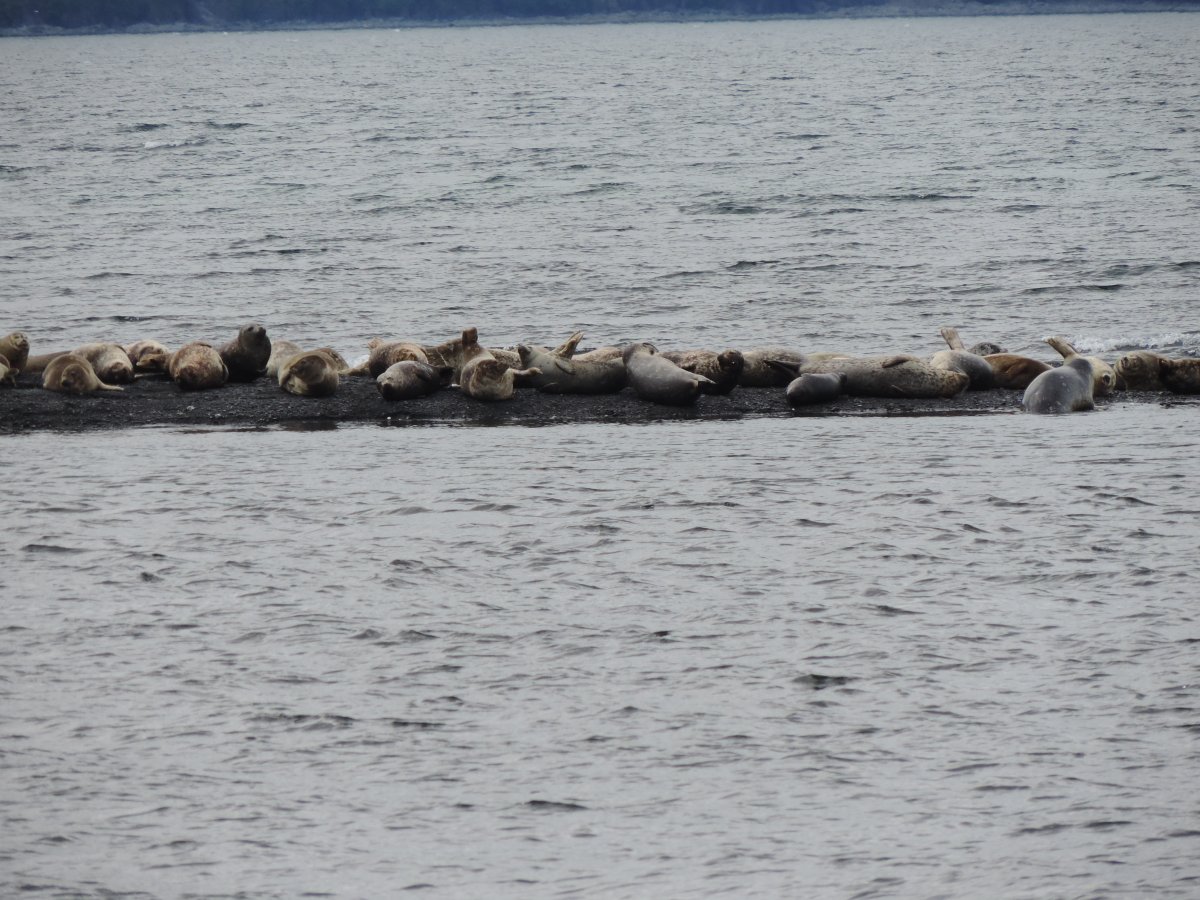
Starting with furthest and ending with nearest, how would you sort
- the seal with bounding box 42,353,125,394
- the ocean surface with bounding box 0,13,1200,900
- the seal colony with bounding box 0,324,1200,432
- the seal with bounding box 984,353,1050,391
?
the seal with bounding box 984,353,1050,391 < the seal with bounding box 42,353,125,394 < the seal colony with bounding box 0,324,1200,432 < the ocean surface with bounding box 0,13,1200,900

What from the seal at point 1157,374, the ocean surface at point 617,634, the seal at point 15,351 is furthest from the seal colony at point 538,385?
the ocean surface at point 617,634

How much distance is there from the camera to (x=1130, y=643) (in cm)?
847

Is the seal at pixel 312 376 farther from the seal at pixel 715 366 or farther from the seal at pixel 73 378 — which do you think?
the seal at pixel 715 366

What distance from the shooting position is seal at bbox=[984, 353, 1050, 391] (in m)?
15.2

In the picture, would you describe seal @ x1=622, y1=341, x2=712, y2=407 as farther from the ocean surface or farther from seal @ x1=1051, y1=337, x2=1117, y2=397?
seal @ x1=1051, y1=337, x2=1117, y2=397

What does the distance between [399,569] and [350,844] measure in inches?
135

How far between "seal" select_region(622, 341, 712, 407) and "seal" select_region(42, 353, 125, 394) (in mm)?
4883

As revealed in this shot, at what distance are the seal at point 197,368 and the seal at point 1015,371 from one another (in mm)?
7348

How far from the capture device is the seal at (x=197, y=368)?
49.5 feet

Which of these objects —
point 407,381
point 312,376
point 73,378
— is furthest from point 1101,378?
point 73,378

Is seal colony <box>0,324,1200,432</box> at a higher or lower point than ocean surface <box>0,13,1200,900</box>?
higher

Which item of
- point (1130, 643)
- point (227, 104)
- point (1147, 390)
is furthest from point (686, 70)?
point (1130, 643)

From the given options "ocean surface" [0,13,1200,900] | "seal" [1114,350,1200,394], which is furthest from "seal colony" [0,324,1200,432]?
"ocean surface" [0,13,1200,900]

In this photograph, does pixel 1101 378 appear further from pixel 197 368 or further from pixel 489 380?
pixel 197 368
